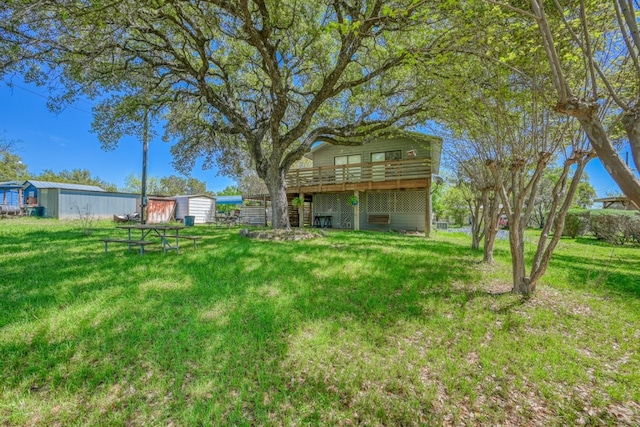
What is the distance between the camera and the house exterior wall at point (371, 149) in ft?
52.4

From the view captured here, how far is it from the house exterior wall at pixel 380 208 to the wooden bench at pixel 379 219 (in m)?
0.20

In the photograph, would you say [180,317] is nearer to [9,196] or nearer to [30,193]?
[30,193]

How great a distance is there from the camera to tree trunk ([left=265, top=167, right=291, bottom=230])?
34.7 ft

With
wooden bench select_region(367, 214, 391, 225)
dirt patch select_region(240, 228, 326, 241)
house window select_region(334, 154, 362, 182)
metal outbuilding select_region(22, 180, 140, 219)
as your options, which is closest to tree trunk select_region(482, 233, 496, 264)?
dirt patch select_region(240, 228, 326, 241)

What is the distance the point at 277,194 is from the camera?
421 inches

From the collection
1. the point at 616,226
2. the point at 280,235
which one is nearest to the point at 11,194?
the point at 280,235

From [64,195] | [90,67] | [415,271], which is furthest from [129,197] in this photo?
[415,271]

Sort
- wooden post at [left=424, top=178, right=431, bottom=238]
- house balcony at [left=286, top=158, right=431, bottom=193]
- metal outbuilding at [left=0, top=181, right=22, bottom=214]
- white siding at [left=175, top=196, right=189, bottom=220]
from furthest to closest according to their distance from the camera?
metal outbuilding at [left=0, top=181, right=22, bottom=214]
white siding at [left=175, top=196, right=189, bottom=220]
house balcony at [left=286, top=158, right=431, bottom=193]
wooden post at [left=424, top=178, right=431, bottom=238]

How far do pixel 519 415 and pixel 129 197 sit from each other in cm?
2857

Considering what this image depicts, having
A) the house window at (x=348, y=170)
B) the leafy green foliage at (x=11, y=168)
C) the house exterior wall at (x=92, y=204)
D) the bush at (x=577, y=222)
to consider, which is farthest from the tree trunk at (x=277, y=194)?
the leafy green foliage at (x=11, y=168)

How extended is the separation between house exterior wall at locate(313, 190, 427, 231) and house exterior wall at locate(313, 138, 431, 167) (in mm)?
2281

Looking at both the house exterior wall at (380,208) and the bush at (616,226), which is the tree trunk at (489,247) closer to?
the house exterior wall at (380,208)

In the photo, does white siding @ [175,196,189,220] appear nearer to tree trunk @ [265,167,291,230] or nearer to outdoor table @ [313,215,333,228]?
outdoor table @ [313,215,333,228]

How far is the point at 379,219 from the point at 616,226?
1195cm
